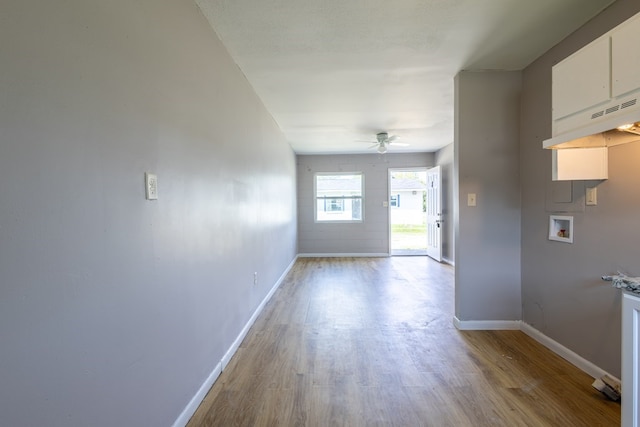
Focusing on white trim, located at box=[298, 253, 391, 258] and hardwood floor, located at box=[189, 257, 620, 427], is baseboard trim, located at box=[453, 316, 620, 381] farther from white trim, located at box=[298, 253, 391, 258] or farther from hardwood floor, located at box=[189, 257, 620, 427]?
white trim, located at box=[298, 253, 391, 258]

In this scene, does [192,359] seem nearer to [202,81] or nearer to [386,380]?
[386,380]

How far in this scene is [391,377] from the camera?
1976 mm

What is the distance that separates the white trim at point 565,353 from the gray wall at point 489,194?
18 centimetres

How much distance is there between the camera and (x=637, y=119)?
1.22 metres

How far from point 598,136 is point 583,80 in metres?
0.33

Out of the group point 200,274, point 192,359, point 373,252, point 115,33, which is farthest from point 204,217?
point 373,252

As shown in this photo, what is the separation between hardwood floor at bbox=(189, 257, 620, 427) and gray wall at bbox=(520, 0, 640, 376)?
279mm

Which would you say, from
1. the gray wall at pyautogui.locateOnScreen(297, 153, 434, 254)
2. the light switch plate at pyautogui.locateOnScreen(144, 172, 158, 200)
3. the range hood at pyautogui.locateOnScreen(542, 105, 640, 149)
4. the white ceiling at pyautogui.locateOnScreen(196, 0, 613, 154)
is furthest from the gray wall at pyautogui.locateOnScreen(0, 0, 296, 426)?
the gray wall at pyautogui.locateOnScreen(297, 153, 434, 254)

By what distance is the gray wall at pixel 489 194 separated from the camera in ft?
8.65

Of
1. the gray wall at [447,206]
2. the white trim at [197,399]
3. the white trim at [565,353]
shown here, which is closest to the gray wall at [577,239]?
the white trim at [565,353]

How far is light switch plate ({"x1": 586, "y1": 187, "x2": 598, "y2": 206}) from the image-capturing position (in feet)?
6.30

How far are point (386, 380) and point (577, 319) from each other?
142 cm

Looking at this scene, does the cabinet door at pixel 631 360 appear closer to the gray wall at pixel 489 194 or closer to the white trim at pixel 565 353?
the white trim at pixel 565 353

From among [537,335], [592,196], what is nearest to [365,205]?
[537,335]
